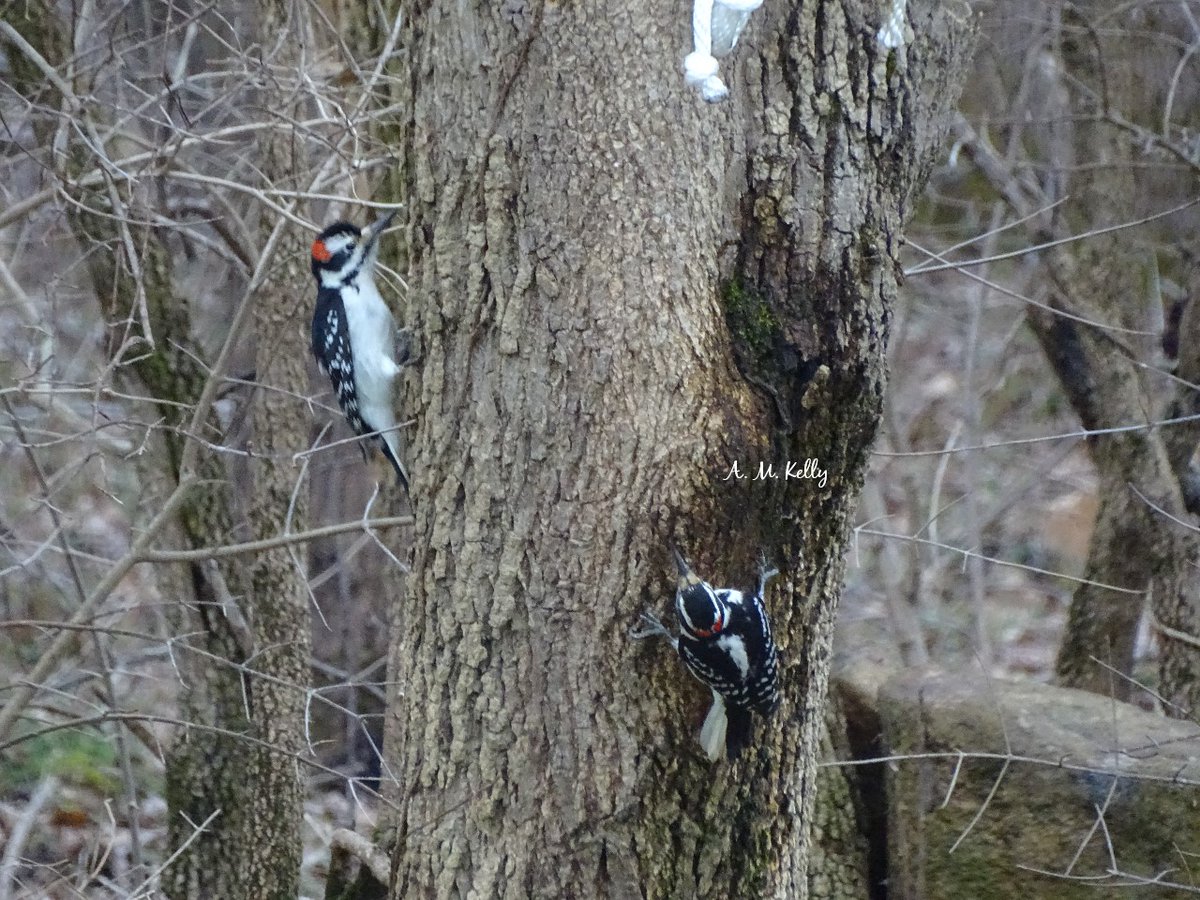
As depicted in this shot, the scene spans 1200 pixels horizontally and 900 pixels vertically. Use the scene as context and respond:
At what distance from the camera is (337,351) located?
13.9ft

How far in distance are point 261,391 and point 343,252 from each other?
2.40ft

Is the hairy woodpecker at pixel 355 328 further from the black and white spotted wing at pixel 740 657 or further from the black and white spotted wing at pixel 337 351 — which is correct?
the black and white spotted wing at pixel 740 657

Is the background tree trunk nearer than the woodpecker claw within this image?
No

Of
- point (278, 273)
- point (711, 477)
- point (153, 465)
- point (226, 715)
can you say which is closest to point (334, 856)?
point (226, 715)

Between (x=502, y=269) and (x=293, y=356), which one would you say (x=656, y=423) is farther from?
(x=293, y=356)

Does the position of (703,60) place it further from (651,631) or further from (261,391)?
(261,391)

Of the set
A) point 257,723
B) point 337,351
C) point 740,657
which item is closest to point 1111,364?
point 337,351

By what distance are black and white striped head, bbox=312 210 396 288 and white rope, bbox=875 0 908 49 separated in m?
2.02

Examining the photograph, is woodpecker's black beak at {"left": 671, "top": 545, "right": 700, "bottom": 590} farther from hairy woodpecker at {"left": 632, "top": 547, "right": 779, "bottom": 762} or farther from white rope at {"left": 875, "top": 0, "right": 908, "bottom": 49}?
white rope at {"left": 875, "top": 0, "right": 908, "bottom": 49}

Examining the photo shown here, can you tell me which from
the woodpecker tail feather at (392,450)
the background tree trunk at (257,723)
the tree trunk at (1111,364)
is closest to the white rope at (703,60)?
the woodpecker tail feather at (392,450)

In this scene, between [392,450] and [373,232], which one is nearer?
[392,450]

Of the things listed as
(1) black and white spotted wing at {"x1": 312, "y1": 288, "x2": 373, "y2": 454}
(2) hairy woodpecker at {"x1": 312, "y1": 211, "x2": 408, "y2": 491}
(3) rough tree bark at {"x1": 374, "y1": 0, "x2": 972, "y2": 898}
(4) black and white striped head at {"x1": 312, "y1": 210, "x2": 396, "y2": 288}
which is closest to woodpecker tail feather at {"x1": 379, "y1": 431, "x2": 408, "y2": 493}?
(2) hairy woodpecker at {"x1": 312, "y1": 211, "x2": 408, "y2": 491}

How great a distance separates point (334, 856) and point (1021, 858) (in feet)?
7.70

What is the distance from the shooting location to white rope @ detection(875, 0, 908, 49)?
241 cm
